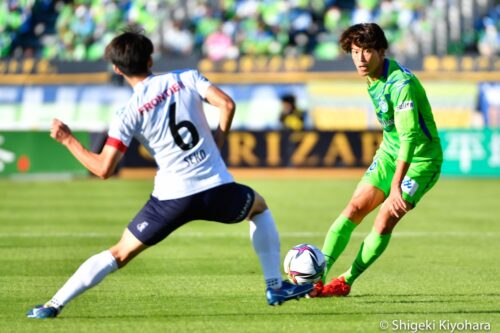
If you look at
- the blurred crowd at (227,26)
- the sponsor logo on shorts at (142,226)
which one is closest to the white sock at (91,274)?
the sponsor logo on shorts at (142,226)

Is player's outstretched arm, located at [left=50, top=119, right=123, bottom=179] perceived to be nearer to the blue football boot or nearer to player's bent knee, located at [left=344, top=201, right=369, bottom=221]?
the blue football boot

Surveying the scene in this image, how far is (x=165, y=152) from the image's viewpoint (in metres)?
7.88

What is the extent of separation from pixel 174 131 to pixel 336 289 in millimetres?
2463

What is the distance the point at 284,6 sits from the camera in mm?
34281

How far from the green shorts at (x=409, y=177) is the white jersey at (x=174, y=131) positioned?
6.42 ft

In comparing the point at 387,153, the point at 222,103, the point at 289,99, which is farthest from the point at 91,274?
the point at 289,99

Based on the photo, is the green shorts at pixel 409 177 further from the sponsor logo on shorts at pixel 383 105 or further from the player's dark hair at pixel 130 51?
the player's dark hair at pixel 130 51

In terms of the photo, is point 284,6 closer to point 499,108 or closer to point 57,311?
point 499,108

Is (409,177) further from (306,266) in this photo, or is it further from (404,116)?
(306,266)

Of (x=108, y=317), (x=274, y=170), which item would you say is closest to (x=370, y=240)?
(x=108, y=317)

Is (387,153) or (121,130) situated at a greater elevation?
(121,130)

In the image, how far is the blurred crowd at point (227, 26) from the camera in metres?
33.2

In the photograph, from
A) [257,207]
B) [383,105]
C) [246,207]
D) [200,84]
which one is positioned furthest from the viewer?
[383,105]

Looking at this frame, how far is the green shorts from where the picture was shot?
930cm
